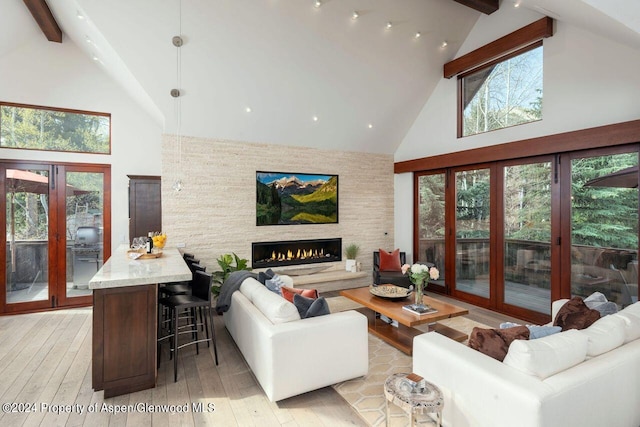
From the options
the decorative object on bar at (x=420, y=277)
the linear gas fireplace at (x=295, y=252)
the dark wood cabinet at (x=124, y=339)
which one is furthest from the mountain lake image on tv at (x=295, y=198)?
the dark wood cabinet at (x=124, y=339)

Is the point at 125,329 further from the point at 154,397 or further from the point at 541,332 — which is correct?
the point at 541,332

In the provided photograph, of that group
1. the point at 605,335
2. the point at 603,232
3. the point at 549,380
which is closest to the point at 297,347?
the point at 549,380

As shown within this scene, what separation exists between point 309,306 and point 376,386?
957mm

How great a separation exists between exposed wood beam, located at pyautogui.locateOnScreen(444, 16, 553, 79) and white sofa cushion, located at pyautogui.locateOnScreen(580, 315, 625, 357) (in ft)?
13.0

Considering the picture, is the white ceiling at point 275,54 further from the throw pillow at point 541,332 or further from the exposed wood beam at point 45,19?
the throw pillow at point 541,332

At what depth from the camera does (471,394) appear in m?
2.01

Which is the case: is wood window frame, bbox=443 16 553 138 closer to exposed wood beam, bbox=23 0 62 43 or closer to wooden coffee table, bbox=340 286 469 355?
wooden coffee table, bbox=340 286 469 355

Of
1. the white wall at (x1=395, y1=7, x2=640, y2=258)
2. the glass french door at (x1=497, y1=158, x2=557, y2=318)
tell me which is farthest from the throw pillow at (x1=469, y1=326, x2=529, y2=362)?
the white wall at (x1=395, y1=7, x2=640, y2=258)

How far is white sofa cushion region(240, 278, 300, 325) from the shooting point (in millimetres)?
2768

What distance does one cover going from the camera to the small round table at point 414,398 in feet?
6.08

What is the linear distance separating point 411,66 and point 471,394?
17.1 ft

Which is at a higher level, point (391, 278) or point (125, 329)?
point (125, 329)

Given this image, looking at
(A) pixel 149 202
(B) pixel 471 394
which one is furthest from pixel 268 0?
(B) pixel 471 394

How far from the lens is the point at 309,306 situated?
2986mm
